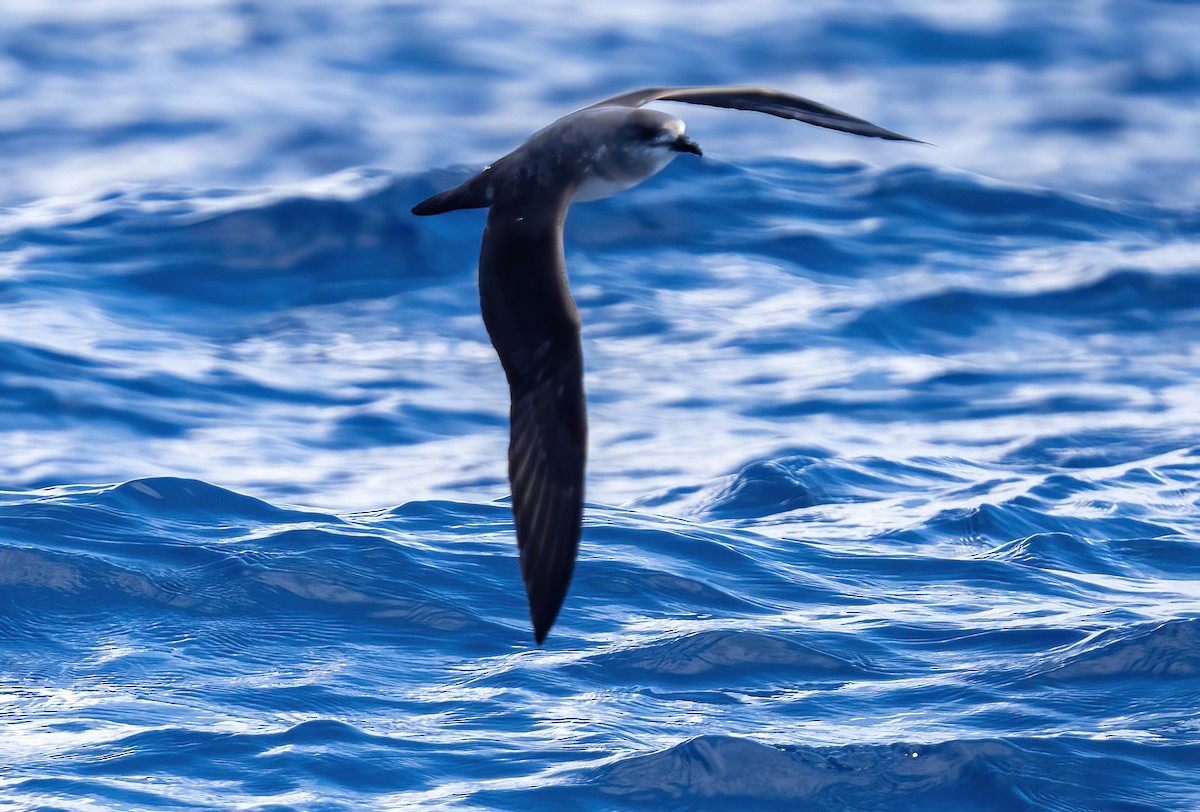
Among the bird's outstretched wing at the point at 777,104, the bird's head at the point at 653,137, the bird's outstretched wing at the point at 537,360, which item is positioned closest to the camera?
the bird's outstretched wing at the point at 537,360

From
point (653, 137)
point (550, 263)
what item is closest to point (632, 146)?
point (653, 137)

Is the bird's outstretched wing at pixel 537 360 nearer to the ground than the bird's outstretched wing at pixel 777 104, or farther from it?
nearer to the ground

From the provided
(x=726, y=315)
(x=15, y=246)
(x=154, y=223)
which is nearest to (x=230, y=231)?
(x=154, y=223)

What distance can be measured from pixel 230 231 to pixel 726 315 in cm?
398

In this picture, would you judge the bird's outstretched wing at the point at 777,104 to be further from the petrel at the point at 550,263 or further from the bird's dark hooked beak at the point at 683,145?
the bird's dark hooked beak at the point at 683,145

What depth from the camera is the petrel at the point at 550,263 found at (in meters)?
5.52

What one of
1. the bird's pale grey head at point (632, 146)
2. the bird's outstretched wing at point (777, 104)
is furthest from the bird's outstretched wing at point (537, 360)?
the bird's outstretched wing at point (777, 104)

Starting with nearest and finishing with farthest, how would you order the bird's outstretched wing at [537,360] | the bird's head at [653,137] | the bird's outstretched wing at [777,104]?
1. the bird's outstretched wing at [537,360]
2. the bird's outstretched wing at [777,104]
3. the bird's head at [653,137]

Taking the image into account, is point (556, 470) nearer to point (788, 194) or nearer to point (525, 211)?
point (525, 211)

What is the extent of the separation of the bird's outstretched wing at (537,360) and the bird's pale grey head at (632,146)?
0.22 metres

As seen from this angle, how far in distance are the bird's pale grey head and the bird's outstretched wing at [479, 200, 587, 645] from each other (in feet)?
0.72

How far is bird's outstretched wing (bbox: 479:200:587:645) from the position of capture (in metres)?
5.50

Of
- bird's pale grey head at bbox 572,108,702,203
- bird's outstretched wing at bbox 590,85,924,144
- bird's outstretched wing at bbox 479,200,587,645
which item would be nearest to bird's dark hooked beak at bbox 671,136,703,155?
bird's pale grey head at bbox 572,108,702,203

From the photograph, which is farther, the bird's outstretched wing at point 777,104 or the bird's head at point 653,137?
the bird's head at point 653,137
